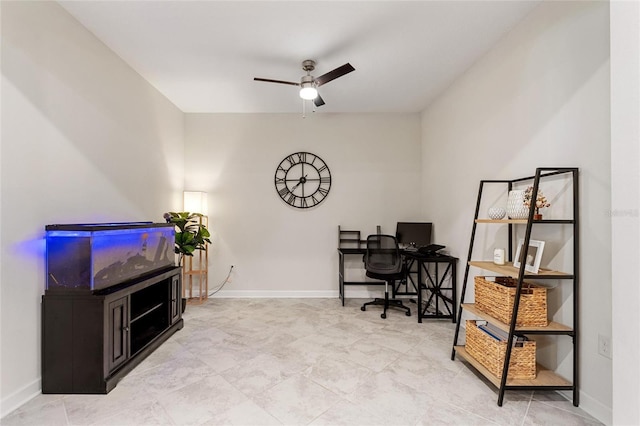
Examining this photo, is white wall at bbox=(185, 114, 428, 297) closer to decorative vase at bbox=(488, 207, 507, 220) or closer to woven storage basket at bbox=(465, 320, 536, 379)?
decorative vase at bbox=(488, 207, 507, 220)

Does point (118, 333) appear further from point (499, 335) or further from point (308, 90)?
point (499, 335)

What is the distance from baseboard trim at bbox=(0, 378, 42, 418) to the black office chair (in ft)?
9.82

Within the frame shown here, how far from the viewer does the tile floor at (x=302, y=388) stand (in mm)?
1630

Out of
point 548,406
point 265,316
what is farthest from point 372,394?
point 265,316

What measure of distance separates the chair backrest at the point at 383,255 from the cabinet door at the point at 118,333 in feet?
8.37

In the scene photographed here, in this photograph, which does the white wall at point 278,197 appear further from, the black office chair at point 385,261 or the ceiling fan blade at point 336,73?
the ceiling fan blade at point 336,73

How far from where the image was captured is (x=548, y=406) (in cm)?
172

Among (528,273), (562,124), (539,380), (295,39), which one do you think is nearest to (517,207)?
(528,273)

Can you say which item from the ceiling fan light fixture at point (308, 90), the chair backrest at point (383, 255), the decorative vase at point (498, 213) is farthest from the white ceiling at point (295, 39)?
the chair backrest at point (383, 255)

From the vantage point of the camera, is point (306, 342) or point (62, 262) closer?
point (62, 262)

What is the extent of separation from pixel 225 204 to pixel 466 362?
359 cm

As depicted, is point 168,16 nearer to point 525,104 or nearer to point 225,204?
point 225,204

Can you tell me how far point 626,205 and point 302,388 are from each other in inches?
83.2

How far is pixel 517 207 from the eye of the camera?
1.95m
